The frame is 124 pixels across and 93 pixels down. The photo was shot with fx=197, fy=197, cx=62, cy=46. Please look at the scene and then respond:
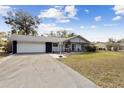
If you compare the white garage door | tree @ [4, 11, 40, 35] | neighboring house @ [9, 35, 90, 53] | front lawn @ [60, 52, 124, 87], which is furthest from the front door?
front lawn @ [60, 52, 124, 87]

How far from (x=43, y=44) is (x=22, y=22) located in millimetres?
12292

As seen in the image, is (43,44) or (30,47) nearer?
(30,47)

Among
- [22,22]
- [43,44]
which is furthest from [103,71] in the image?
[22,22]

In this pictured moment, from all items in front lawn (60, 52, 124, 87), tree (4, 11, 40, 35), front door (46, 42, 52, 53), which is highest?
tree (4, 11, 40, 35)

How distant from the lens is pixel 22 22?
137 ft

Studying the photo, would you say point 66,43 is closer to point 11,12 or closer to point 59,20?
point 59,20

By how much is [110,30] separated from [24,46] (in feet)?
56.2

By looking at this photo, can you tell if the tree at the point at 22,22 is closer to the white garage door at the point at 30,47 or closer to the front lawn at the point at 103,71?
the white garage door at the point at 30,47

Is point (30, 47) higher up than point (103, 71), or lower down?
higher up

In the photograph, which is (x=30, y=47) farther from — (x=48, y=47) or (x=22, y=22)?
(x=22, y=22)

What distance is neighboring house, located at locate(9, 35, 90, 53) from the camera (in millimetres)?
29109

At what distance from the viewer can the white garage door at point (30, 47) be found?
29.1m

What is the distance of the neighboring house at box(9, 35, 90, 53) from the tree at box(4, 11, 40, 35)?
31.2 ft

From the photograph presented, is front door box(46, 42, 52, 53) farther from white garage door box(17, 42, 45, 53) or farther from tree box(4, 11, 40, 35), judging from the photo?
tree box(4, 11, 40, 35)
